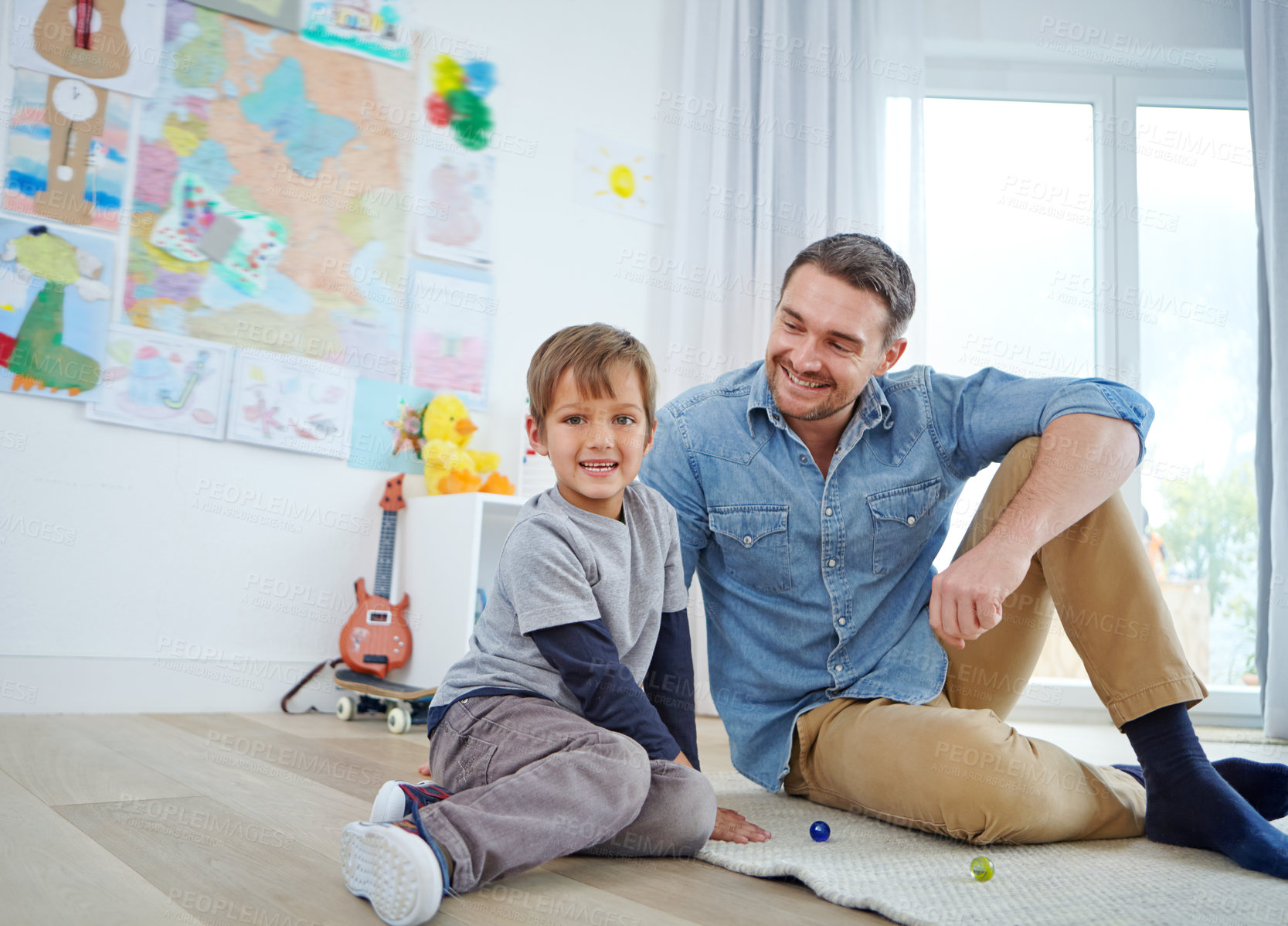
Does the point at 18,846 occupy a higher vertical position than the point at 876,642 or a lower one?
lower

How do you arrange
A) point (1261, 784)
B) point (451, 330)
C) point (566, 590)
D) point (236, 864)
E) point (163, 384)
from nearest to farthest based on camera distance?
1. point (236, 864)
2. point (566, 590)
3. point (1261, 784)
4. point (163, 384)
5. point (451, 330)

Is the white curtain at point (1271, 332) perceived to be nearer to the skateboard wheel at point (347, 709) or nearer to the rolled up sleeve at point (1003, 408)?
the rolled up sleeve at point (1003, 408)

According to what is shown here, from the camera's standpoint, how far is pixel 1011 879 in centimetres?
97

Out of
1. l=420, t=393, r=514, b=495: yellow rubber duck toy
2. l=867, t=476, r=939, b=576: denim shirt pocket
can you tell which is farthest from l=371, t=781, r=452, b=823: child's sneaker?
l=420, t=393, r=514, b=495: yellow rubber duck toy

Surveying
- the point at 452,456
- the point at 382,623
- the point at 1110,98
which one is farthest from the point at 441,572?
the point at 1110,98

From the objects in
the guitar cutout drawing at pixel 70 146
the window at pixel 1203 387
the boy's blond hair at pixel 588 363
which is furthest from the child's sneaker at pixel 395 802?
the window at pixel 1203 387

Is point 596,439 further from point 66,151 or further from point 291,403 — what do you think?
point 66,151

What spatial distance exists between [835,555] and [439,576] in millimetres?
1200

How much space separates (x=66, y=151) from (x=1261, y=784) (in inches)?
93.9

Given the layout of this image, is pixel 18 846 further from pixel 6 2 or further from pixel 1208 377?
pixel 1208 377

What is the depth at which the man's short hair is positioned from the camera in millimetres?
1402

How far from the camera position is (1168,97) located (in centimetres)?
313

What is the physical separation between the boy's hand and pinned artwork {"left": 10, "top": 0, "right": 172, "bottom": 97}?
1998 mm

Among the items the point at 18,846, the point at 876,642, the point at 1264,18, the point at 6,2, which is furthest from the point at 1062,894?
the point at 1264,18
